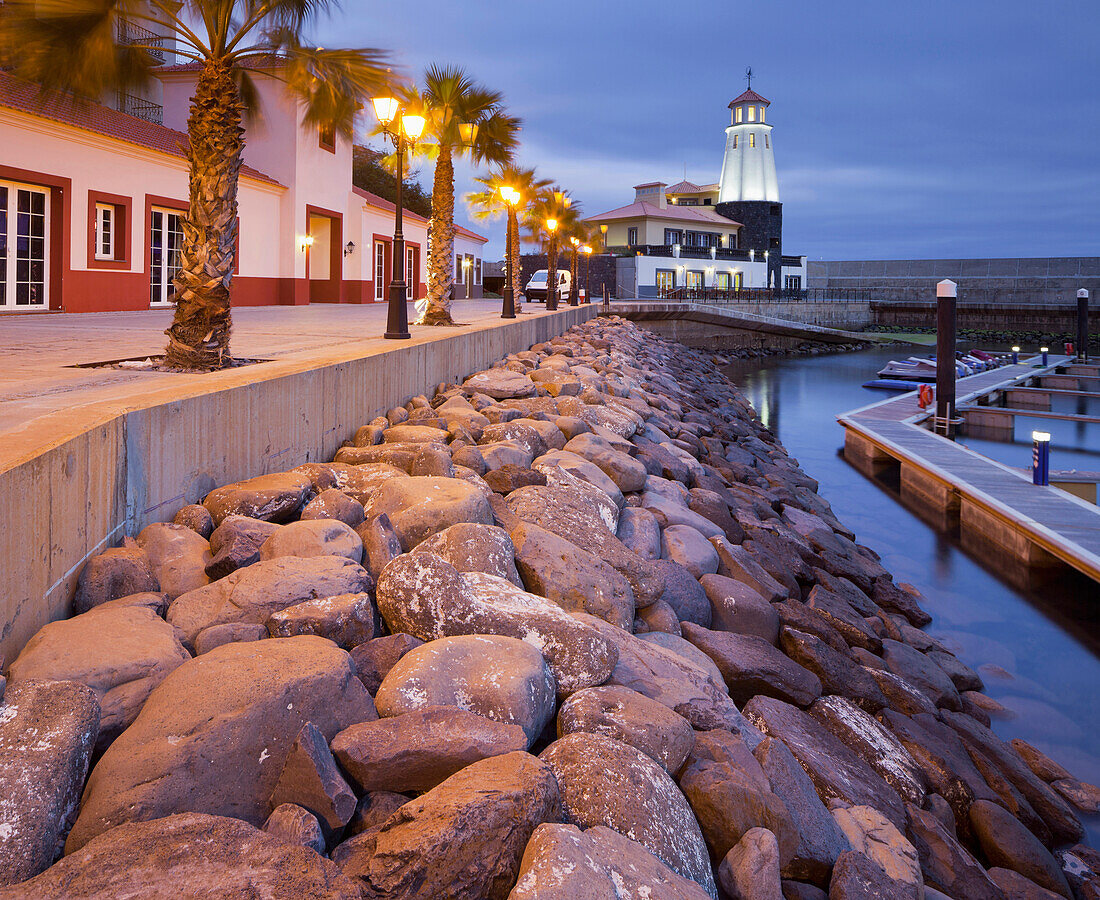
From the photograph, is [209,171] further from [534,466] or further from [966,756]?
[966,756]

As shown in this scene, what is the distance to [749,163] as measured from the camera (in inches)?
2899

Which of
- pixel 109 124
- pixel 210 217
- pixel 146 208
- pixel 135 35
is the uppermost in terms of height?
pixel 109 124

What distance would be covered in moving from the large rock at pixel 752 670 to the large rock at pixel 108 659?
8.71ft

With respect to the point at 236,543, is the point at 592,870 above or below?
below

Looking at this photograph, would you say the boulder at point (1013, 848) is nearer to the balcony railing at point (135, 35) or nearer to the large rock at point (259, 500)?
the large rock at point (259, 500)

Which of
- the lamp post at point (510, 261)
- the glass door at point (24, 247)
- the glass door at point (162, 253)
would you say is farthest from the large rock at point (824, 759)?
the glass door at point (162, 253)

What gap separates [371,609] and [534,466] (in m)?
2.83

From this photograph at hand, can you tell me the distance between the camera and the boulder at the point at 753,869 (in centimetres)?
278

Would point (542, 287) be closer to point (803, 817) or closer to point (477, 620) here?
point (477, 620)

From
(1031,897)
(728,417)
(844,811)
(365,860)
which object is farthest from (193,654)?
(728,417)

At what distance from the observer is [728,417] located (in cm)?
1822

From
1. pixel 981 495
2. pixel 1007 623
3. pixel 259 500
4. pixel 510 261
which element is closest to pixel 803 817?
pixel 259 500

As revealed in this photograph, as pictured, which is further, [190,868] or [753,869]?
[753,869]

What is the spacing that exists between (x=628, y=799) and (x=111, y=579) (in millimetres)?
2159
